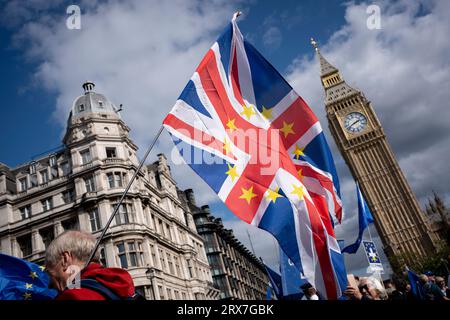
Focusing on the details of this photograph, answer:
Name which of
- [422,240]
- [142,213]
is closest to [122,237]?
[142,213]

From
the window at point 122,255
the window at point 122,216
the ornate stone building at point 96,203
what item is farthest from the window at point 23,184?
the window at point 122,255

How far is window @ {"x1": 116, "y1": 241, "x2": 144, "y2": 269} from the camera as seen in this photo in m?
35.2

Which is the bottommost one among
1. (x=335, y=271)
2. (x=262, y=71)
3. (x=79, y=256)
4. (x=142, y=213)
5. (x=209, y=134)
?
(x=335, y=271)

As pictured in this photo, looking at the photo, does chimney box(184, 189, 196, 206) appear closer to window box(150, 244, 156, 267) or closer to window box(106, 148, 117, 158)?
window box(106, 148, 117, 158)

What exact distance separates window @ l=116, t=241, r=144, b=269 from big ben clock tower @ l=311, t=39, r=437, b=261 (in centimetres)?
6914

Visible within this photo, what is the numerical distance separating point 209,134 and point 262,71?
2.13 metres

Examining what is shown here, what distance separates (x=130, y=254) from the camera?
117 feet

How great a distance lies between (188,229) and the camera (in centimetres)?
5378

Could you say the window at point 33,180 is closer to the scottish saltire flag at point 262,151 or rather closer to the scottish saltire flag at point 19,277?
the scottish saltire flag at point 19,277

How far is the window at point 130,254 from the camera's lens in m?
35.2

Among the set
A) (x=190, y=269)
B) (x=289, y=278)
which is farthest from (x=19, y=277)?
(x=190, y=269)

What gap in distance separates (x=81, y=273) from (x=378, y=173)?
106m

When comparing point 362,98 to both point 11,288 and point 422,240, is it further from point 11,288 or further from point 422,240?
point 11,288

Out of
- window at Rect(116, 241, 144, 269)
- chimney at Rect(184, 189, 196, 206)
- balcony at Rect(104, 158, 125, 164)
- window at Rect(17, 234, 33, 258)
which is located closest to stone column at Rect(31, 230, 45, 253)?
window at Rect(17, 234, 33, 258)
